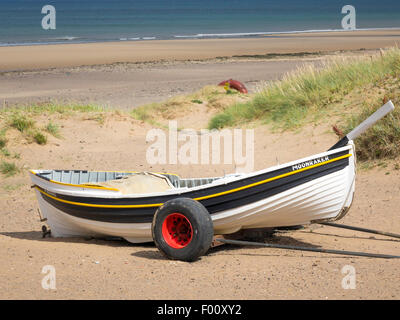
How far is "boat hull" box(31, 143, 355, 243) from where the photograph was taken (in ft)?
23.2

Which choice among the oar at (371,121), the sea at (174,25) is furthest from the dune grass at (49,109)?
the sea at (174,25)

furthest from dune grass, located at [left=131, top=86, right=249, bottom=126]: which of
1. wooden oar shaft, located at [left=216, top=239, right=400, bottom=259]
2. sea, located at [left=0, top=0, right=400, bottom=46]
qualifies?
sea, located at [left=0, top=0, right=400, bottom=46]

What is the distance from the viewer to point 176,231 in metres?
7.26

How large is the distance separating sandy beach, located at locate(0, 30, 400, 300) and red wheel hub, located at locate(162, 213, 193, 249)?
26 cm

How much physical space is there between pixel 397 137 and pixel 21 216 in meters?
6.42

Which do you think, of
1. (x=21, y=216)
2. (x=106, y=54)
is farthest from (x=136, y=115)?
(x=106, y=54)

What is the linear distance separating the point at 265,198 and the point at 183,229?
0.96 meters

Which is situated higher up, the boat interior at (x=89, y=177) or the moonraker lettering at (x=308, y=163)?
the moonraker lettering at (x=308, y=163)

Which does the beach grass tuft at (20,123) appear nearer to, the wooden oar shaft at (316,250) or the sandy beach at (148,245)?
the sandy beach at (148,245)

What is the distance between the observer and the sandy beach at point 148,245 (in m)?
6.25

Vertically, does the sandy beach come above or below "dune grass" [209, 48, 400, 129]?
below

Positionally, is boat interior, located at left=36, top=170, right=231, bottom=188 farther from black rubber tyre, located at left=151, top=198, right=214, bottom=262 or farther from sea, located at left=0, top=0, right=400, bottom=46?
sea, located at left=0, top=0, right=400, bottom=46

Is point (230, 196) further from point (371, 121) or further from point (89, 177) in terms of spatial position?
point (89, 177)

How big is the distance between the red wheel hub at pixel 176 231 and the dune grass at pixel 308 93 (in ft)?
24.5
